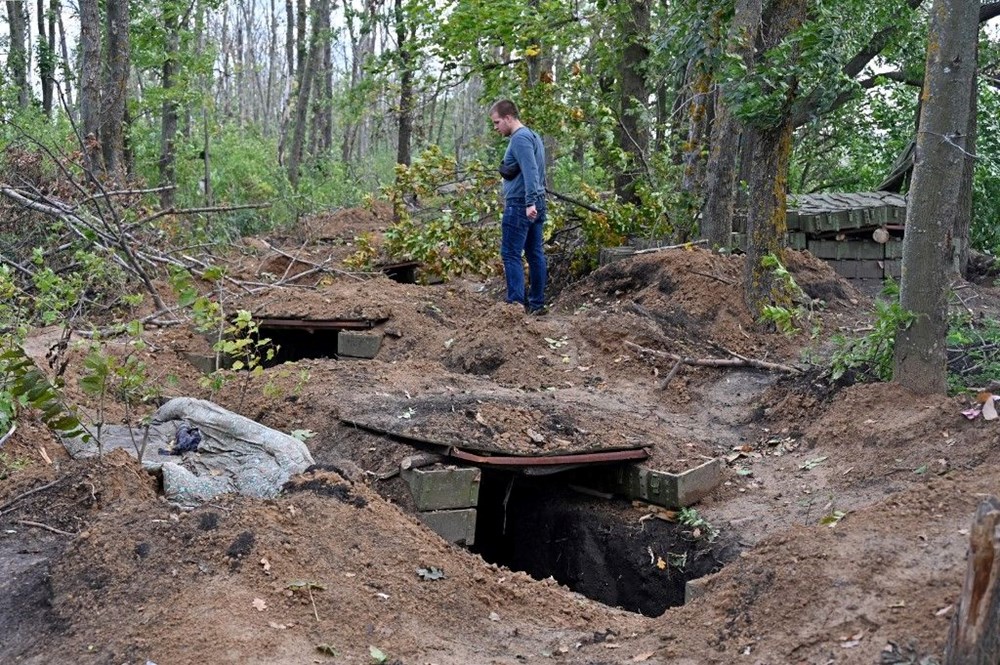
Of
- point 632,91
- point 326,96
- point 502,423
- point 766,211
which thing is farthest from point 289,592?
point 326,96

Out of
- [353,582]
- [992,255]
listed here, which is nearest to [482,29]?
[992,255]

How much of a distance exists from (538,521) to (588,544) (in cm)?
50

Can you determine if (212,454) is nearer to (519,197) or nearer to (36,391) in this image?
(36,391)

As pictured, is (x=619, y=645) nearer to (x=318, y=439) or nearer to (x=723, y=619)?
(x=723, y=619)

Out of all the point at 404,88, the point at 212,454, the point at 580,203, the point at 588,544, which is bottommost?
the point at 588,544

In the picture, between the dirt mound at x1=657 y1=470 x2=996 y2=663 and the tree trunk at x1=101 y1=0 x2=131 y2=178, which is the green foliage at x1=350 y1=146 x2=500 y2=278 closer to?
the tree trunk at x1=101 y1=0 x2=131 y2=178

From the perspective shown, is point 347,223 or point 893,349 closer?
point 893,349

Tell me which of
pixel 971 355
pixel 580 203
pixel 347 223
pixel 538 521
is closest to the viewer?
pixel 971 355

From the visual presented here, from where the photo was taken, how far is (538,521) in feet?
23.3

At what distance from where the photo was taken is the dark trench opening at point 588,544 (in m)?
6.17

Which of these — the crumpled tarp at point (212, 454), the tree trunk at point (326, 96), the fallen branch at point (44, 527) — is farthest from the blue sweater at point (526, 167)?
the tree trunk at point (326, 96)

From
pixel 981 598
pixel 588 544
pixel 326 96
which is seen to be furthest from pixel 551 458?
pixel 326 96

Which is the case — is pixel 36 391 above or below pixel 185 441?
above

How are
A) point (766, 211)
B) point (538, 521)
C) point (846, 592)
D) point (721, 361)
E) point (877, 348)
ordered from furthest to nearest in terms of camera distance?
point (766, 211) → point (721, 361) → point (538, 521) → point (877, 348) → point (846, 592)
